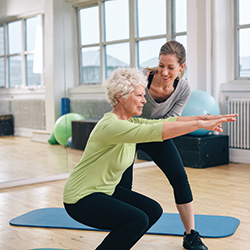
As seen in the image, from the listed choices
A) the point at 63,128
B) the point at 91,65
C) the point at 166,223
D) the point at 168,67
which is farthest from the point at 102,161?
the point at 91,65

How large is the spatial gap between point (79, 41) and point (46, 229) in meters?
2.26

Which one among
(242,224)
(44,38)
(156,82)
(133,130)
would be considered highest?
(44,38)

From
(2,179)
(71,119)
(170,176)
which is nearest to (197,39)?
(71,119)

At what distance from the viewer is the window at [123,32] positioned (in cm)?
436

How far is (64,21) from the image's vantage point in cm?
412

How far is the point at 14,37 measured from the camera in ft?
12.4

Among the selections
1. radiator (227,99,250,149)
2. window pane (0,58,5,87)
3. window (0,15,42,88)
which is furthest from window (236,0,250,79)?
window pane (0,58,5,87)

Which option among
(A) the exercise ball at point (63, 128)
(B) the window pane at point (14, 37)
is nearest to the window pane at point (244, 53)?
(A) the exercise ball at point (63, 128)

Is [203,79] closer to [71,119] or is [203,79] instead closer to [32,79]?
[71,119]

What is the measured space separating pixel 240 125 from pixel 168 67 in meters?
2.94

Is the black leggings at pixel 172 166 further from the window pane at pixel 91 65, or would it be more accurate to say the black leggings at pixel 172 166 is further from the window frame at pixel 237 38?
the window frame at pixel 237 38

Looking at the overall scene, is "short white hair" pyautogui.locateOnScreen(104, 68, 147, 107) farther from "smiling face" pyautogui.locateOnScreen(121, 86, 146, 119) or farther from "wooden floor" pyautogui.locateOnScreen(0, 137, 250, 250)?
"wooden floor" pyautogui.locateOnScreen(0, 137, 250, 250)

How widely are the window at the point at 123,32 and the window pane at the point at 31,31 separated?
53 centimetres

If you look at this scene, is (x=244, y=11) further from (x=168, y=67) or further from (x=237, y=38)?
(x=168, y=67)
